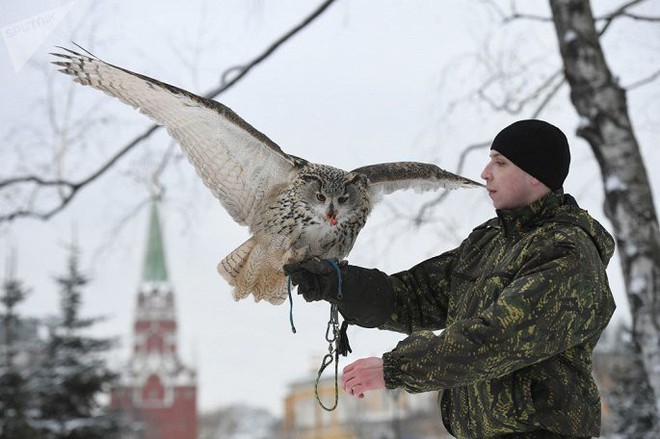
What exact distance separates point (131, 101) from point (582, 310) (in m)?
1.63

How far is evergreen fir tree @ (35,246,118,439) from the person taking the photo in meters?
12.7

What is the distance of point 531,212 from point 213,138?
1165mm

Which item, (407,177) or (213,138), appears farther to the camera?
(407,177)

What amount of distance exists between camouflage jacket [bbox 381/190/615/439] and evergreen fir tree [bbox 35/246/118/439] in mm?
11439

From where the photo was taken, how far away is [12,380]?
11.6 m

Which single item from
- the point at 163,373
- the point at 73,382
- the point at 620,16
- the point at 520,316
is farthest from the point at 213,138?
the point at 163,373

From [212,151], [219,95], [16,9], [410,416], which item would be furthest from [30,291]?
[410,416]

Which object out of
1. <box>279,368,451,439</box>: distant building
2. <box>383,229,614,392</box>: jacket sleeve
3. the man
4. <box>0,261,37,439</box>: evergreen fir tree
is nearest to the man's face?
the man

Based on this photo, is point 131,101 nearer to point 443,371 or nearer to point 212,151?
point 212,151

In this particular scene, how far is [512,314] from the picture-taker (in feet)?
5.90

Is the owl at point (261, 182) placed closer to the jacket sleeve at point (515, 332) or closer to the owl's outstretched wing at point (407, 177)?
the owl's outstretched wing at point (407, 177)

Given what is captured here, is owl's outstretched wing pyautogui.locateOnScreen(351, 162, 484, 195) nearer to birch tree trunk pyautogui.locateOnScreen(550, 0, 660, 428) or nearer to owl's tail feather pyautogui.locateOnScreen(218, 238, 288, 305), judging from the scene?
owl's tail feather pyautogui.locateOnScreen(218, 238, 288, 305)

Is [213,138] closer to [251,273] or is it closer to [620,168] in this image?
[251,273]

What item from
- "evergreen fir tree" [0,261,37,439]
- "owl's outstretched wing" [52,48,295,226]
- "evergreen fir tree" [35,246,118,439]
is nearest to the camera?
Answer: "owl's outstretched wing" [52,48,295,226]
